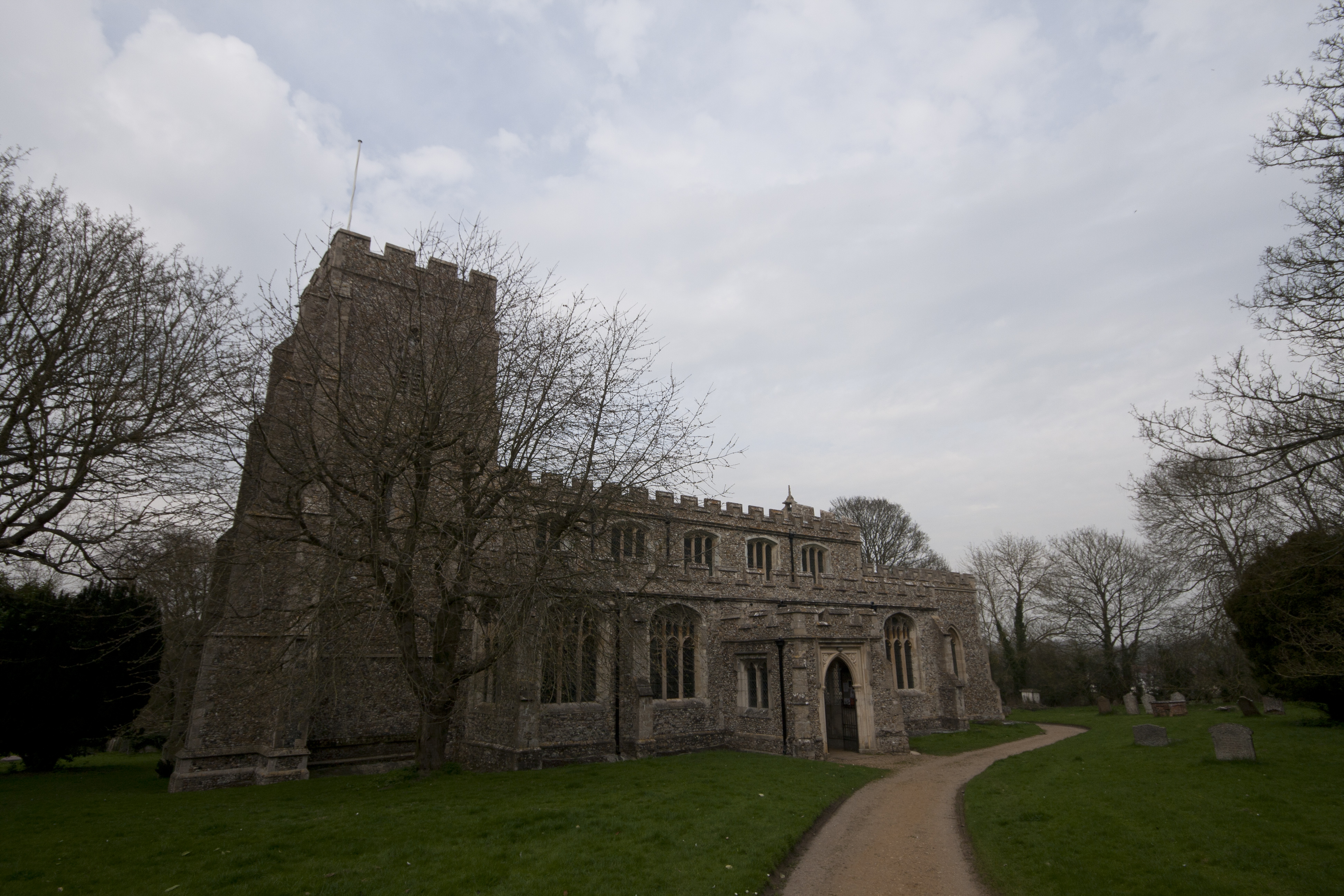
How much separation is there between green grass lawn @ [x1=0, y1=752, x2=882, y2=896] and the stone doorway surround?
165 inches

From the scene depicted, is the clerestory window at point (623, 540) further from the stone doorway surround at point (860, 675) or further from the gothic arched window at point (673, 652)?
the stone doorway surround at point (860, 675)

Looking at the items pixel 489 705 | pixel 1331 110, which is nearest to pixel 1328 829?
pixel 1331 110

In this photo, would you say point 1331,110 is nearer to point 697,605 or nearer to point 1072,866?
point 1072,866

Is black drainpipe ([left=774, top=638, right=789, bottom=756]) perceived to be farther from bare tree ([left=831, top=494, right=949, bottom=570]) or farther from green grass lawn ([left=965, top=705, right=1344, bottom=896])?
bare tree ([left=831, top=494, right=949, bottom=570])

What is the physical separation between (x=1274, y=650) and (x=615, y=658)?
13958mm

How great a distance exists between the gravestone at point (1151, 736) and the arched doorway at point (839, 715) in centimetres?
600

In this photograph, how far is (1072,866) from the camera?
6922 millimetres

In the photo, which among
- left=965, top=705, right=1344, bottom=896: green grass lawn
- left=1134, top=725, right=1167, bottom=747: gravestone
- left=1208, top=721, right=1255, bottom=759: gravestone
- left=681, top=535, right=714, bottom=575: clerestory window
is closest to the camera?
left=965, top=705, right=1344, bottom=896: green grass lawn

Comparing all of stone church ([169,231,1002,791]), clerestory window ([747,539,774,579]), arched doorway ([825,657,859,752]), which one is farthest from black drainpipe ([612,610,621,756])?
clerestory window ([747,539,774,579])

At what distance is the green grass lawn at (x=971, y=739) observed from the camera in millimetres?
17391

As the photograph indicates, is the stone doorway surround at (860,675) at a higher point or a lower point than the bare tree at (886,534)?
lower

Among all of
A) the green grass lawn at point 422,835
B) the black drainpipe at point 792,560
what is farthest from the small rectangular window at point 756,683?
the black drainpipe at point 792,560

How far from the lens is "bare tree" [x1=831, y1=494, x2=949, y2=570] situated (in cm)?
3744

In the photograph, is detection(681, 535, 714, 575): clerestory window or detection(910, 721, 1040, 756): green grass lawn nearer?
detection(910, 721, 1040, 756): green grass lawn
